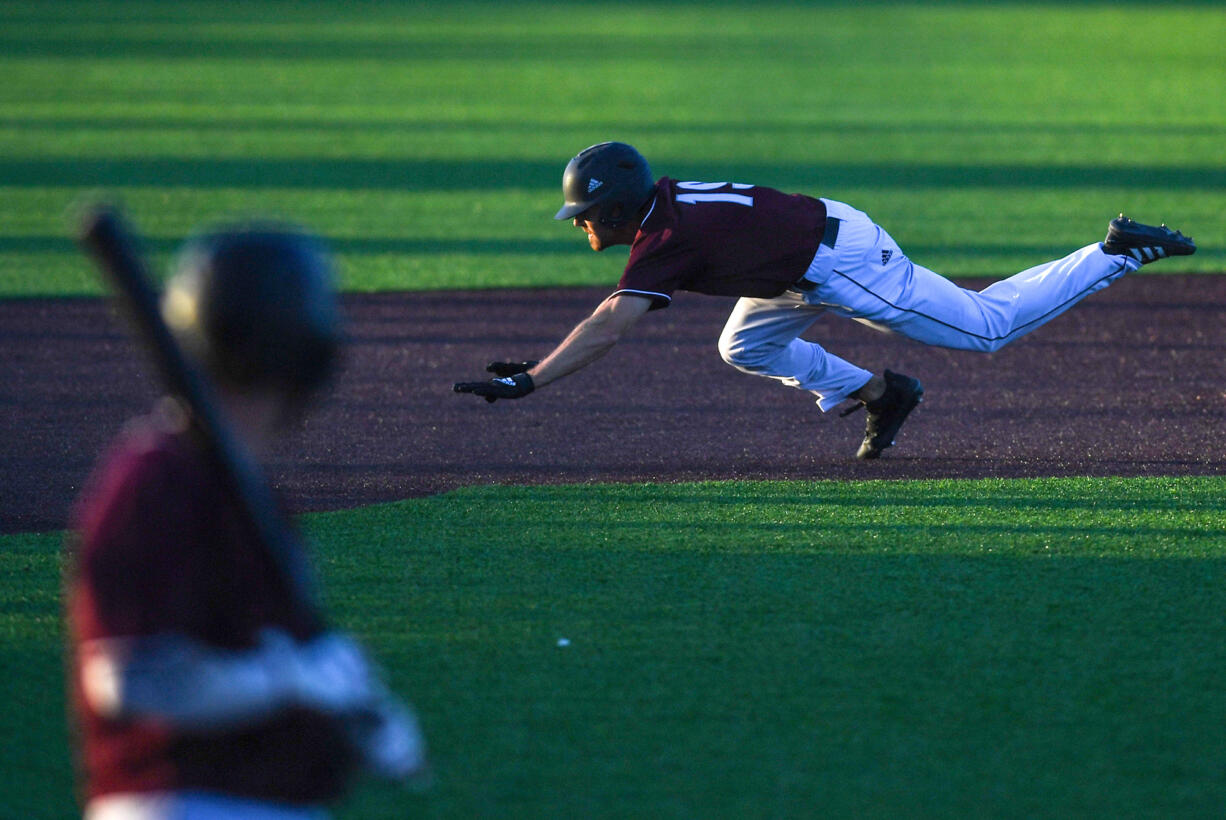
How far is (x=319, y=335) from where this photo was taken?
2.14 meters

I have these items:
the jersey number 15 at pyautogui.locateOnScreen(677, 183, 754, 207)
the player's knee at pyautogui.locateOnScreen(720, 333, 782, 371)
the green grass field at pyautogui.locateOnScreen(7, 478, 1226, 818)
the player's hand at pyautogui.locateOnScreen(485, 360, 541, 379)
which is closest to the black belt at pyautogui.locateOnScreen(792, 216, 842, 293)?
the jersey number 15 at pyautogui.locateOnScreen(677, 183, 754, 207)

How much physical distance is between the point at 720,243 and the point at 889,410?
1.40 meters

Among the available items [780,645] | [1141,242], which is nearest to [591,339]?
[780,645]

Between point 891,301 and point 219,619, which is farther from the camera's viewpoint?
point 891,301

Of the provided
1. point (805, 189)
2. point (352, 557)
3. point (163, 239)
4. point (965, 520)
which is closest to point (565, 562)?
point (352, 557)

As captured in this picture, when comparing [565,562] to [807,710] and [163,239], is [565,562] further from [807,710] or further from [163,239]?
[163,239]

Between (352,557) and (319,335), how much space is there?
372cm

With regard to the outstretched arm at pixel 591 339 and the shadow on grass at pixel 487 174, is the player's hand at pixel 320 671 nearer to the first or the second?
the outstretched arm at pixel 591 339

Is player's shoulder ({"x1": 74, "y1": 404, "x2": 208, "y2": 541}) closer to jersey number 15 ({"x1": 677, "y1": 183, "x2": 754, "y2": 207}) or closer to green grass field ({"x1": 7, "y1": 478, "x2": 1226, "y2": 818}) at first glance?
green grass field ({"x1": 7, "y1": 478, "x2": 1226, "y2": 818})

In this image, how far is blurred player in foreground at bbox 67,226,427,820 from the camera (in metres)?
2.02

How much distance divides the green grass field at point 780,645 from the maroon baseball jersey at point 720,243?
0.93m

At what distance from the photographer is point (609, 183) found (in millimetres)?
6262

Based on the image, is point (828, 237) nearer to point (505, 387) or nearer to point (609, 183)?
point (609, 183)

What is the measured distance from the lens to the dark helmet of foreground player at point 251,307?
2.08 m
